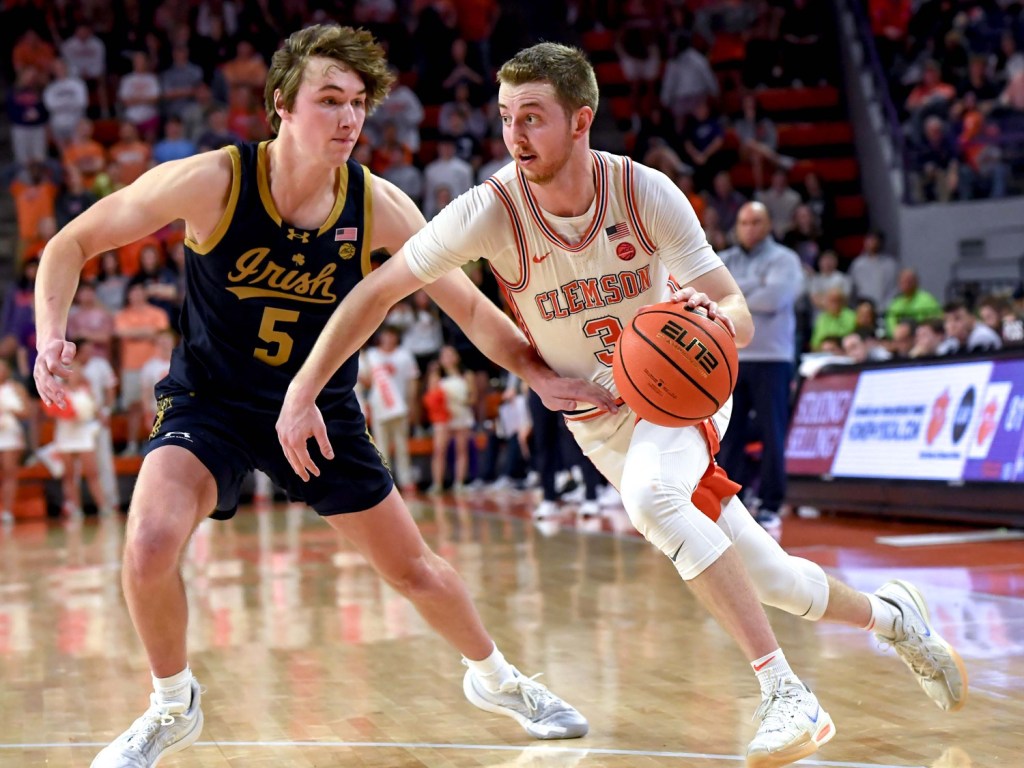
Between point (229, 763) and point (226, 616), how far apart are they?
114 inches

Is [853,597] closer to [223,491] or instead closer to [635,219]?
[635,219]

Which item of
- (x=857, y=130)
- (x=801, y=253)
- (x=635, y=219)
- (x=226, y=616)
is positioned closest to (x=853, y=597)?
(x=635, y=219)

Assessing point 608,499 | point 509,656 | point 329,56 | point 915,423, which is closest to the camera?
point 329,56

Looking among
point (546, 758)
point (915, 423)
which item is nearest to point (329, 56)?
point (546, 758)

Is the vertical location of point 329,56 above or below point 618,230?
above

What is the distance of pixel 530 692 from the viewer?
4.27 metres

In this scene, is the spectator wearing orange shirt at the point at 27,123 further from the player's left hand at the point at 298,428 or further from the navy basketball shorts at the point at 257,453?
the player's left hand at the point at 298,428

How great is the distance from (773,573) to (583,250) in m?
1.08

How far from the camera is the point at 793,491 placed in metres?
11.0

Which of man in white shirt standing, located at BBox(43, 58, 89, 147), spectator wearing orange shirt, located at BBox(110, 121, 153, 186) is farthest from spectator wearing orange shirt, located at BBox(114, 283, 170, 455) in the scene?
man in white shirt standing, located at BBox(43, 58, 89, 147)

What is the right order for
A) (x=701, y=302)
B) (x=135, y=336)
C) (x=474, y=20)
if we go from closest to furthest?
(x=701, y=302) → (x=135, y=336) → (x=474, y=20)

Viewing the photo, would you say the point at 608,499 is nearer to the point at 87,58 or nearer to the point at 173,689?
the point at 173,689

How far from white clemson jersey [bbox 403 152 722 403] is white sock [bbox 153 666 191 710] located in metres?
1.37

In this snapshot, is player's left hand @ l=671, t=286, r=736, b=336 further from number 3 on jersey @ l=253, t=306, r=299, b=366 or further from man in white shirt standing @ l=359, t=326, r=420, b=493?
man in white shirt standing @ l=359, t=326, r=420, b=493
